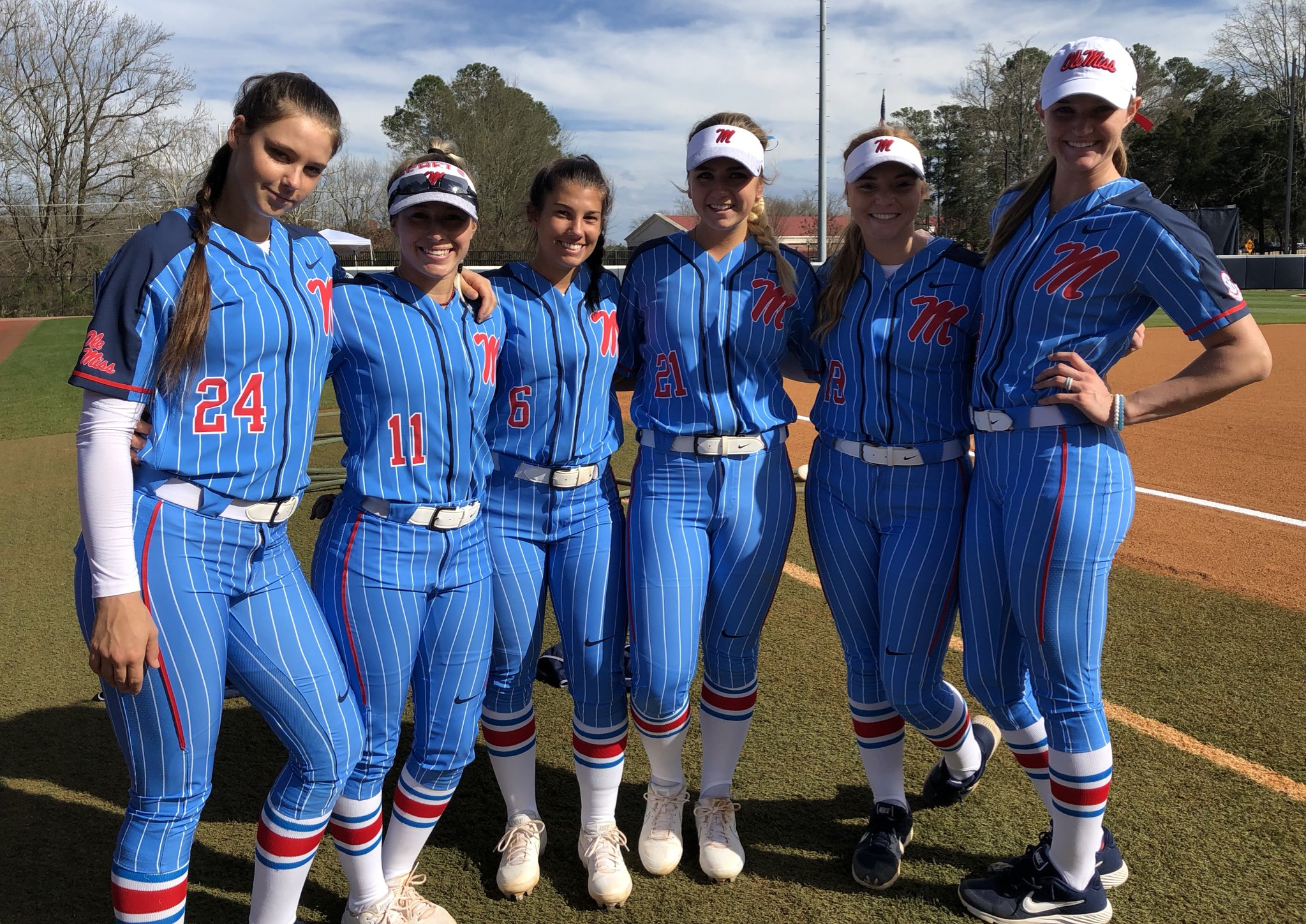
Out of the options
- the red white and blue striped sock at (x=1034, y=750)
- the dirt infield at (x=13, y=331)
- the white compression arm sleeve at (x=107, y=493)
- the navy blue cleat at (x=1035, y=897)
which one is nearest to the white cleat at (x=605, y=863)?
the navy blue cleat at (x=1035, y=897)

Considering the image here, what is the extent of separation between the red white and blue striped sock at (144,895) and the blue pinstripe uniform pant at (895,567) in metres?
1.75

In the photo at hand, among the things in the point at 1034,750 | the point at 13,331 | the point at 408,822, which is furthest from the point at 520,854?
the point at 13,331

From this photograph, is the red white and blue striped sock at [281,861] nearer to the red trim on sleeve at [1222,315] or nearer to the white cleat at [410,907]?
the white cleat at [410,907]

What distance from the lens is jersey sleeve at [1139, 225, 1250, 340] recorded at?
2180 mm

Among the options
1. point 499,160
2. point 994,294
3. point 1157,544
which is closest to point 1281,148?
point 499,160

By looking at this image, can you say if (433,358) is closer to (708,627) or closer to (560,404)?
(560,404)

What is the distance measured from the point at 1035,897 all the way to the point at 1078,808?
0.27m

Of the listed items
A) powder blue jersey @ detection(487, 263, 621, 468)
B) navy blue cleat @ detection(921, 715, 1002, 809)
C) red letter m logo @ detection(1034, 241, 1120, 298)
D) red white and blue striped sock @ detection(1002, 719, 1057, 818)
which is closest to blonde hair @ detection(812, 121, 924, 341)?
red letter m logo @ detection(1034, 241, 1120, 298)

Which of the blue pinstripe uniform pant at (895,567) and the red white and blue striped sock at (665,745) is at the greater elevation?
the blue pinstripe uniform pant at (895,567)

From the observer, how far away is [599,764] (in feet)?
8.80

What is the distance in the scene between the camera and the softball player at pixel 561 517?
2561mm

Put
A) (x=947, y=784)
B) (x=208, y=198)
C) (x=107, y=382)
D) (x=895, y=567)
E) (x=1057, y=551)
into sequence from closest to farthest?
(x=107, y=382) < (x=208, y=198) < (x=1057, y=551) < (x=895, y=567) < (x=947, y=784)

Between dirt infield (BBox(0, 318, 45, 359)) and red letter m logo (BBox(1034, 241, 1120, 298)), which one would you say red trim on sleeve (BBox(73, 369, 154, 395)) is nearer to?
red letter m logo (BBox(1034, 241, 1120, 298))

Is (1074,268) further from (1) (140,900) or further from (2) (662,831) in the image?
(1) (140,900)
